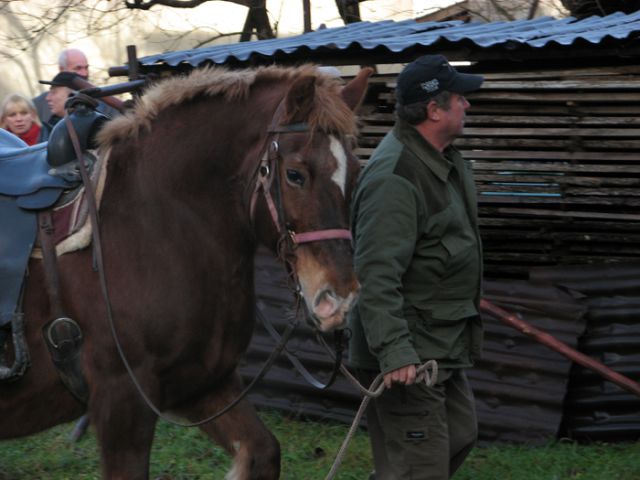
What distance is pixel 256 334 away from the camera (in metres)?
7.46

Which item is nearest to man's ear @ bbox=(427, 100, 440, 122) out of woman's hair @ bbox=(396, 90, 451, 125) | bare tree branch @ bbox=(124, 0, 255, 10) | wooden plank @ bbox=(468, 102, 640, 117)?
woman's hair @ bbox=(396, 90, 451, 125)

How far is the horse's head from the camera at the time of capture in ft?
12.1

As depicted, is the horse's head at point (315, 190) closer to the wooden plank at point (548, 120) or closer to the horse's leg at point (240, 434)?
the horse's leg at point (240, 434)

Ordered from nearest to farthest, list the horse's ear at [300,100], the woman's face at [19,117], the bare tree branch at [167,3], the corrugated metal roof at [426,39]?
1. the horse's ear at [300,100]
2. the corrugated metal roof at [426,39]
3. the woman's face at [19,117]
4. the bare tree branch at [167,3]

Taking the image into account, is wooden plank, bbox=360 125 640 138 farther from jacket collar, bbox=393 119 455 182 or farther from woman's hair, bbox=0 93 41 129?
woman's hair, bbox=0 93 41 129

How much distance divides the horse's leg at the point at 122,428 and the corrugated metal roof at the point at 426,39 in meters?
3.33

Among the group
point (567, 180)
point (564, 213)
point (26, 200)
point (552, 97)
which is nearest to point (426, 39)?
point (552, 97)

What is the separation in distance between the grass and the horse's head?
95.2 inches

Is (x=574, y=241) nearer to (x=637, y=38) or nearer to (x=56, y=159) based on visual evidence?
(x=637, y=38)

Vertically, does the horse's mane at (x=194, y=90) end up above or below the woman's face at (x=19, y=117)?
above

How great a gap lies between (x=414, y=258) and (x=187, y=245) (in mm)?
864

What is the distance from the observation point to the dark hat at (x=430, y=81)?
4133 mm

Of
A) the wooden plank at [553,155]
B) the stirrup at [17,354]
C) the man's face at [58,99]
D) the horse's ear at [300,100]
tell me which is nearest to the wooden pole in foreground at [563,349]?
the wooden plank at [553,155]

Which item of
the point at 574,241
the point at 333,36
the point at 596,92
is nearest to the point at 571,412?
the point at 574,241
